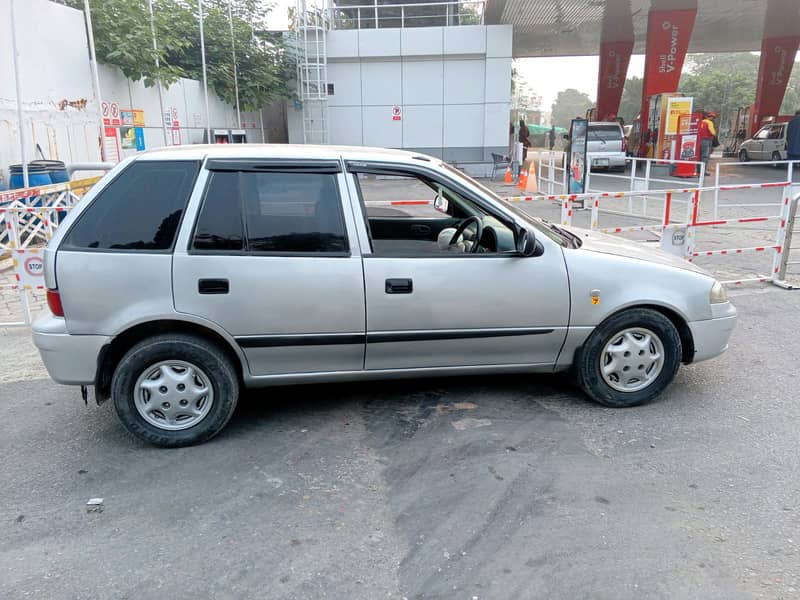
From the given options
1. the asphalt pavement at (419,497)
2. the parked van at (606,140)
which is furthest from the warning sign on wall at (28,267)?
the parked van at (606,140)

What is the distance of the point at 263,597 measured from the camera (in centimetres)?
277

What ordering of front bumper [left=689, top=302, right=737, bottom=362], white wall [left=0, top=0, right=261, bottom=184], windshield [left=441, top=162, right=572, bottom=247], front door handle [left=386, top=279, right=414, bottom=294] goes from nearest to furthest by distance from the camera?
front door handle [left=386, top=279, right=414, bottom=294] → windshield [left=441, top=162, right=572, bottom=247] → front bumper [left=689, top=302, right=737, bottom=362] → white wall [left=0, top=0, right=261, bottom=184]

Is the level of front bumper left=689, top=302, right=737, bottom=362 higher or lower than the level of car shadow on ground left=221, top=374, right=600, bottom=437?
higher

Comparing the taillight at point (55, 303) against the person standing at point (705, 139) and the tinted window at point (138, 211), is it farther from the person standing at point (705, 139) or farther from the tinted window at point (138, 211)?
the person standing at point (705, 139)

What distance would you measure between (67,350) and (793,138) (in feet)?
91.4

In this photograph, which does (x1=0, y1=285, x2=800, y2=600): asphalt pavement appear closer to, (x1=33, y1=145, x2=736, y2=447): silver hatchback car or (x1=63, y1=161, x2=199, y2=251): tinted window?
(x1=33, y1=145, x2=736, y2=447): silver hatchback car

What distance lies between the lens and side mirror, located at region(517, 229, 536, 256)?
166 inches

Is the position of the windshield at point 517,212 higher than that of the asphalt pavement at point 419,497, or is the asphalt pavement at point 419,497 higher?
the windshield at point 517,212

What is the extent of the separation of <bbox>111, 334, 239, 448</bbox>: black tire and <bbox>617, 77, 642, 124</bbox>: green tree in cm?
8052

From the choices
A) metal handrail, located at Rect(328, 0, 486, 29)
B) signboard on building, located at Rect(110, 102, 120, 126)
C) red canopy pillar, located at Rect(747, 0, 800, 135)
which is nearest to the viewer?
signboard on building, located at Rect(110, 102, 120, 126)

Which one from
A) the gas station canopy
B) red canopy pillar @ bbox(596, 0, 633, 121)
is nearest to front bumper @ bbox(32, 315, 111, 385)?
the gas station canopy

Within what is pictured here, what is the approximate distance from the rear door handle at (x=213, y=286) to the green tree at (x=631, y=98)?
3167 inches

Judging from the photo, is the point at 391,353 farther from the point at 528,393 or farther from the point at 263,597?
the point at 263,597

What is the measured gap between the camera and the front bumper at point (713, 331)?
4562 millimetres
